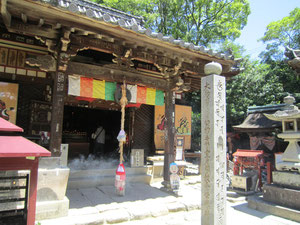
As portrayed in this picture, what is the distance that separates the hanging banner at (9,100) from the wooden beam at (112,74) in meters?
2.23

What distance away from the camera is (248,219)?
570 cm

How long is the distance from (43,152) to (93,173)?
15.1 ft

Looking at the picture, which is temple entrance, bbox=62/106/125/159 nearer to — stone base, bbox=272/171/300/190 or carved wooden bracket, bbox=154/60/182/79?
carved wooden bracket, bbox=154/60/182/79

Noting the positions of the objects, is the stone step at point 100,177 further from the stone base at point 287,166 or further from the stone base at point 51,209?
the stone base at point 287,166

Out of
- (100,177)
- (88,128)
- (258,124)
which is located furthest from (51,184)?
(258,124)

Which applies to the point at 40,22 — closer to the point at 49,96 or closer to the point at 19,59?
the point at 19,59

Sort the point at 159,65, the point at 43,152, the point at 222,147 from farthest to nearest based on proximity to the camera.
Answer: the point at 159,65 → the point at 222,147 → the point at 43,152

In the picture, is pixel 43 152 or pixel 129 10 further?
pixel 129 10

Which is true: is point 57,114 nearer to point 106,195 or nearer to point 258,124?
point 106,195

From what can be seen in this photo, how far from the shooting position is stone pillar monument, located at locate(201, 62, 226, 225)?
12.1 ft

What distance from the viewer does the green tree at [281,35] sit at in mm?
19734

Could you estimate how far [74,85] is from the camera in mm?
6020

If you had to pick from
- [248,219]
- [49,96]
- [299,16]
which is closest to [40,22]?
[49,96]

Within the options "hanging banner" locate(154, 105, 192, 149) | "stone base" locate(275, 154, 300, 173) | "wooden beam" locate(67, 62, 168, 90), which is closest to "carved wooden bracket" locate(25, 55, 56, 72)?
"wooden beam" locate(67, 62, 168, 90)
